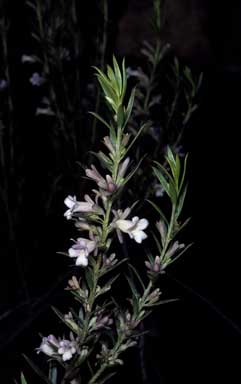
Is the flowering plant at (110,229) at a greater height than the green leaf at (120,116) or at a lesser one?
lesser

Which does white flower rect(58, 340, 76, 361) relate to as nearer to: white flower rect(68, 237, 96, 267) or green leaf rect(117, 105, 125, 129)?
white flower rect(68, 237, 96, 267)

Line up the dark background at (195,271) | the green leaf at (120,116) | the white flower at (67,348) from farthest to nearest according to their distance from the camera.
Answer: the dark background at (195,271), the white flower at (67,348), the green leaf at (120,116)

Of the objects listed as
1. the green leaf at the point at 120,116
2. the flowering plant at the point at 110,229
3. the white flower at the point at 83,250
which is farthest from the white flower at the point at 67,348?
the green leaf at the point at 120,116

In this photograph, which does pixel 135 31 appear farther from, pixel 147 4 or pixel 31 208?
pixel 31 208

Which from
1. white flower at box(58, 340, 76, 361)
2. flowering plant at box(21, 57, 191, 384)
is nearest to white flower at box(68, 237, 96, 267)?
flowering plant at box(21, 57, 191, 384)

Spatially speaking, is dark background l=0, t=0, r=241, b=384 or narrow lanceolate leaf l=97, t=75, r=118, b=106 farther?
dark background l=0, t=0, r=241, b=384

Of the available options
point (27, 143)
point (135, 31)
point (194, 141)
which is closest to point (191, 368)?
point (27, 143)

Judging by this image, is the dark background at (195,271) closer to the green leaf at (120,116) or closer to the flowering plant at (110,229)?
the flowering plant at (110,229)

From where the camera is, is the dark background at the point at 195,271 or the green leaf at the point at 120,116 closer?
the green leaf at the point at 120,116
